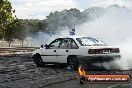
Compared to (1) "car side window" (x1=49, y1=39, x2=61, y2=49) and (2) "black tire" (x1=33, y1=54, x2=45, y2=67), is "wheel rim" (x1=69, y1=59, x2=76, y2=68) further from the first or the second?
(2) "black tire" (x1=33, y1=54, x2=45, y2=67)

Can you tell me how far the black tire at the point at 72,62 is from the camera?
54.5ft

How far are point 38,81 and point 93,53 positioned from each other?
410 centimetres

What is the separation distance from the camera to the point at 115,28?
230ft

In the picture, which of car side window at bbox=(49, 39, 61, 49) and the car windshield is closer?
the car windshield

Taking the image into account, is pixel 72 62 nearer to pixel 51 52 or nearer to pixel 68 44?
pixel 68 44

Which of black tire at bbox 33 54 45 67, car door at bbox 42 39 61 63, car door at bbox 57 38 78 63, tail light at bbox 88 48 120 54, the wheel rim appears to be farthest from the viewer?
black tire at bbox 33 54 45 67

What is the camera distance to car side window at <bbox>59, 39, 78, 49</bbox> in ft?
55.8

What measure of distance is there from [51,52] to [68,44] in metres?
1.05

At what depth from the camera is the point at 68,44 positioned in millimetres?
17328

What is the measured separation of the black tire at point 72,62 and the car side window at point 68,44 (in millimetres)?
481

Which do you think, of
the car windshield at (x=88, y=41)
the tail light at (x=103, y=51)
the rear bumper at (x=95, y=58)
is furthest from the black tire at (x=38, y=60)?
the tail light at (x=103, y=51)

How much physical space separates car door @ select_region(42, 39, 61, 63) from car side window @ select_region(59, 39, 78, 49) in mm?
309

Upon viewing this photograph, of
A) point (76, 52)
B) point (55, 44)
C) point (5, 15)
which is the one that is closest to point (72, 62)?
point (76, 52)

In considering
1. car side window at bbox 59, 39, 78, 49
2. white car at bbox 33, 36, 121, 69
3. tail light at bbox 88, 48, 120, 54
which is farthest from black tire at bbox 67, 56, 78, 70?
tail light at bbox 88, 48, 120, 54
